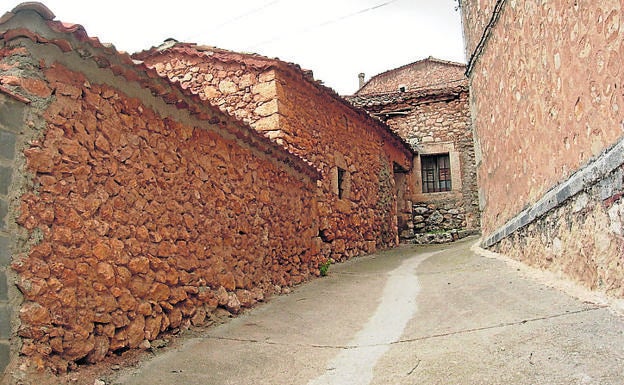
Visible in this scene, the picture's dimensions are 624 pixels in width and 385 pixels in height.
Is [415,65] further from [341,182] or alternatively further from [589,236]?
[589,236]

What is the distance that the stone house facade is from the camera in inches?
115

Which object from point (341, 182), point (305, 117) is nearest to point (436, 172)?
point (341, 182)

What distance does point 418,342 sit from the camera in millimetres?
3857

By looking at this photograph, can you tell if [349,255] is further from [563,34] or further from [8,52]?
[8,52]

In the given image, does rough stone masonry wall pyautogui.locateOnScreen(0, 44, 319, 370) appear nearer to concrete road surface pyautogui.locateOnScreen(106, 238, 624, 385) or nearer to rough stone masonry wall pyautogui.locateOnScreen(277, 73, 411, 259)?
concrete road surface pyautogui.locateOnScreen(106, 238, 624, 385)

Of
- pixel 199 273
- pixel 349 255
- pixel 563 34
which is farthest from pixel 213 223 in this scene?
pixel 349 255

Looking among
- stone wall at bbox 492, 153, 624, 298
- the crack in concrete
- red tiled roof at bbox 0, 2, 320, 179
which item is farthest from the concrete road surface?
red tiled roof at bbox 0, 2, 320, 179

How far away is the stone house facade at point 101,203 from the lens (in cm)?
293

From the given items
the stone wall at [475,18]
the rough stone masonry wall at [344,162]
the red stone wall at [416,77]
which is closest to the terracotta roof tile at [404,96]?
the rough stone masonry wall at [344,162]

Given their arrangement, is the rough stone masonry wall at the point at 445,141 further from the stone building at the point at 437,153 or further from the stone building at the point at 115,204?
the stone building at the point at 115,204

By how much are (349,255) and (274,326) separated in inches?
190

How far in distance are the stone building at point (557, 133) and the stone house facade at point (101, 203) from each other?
10.3 feet

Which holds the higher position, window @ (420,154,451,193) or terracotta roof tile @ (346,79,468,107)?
terracotta roof tile @ (346,79,468,107)

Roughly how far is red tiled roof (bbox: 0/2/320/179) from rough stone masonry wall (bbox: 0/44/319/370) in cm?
9
